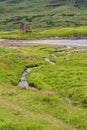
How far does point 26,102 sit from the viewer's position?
3750 centimetres

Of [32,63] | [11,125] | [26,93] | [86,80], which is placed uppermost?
[11,125]

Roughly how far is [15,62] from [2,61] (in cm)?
459

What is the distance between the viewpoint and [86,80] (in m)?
56.6

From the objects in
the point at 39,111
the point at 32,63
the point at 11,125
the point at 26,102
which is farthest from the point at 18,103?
the point at 32,63

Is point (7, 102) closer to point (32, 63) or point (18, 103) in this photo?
point (18, 103)

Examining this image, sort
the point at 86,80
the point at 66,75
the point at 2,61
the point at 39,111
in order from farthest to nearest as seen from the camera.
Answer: the point at 2,61
the point at 66,75
the point at 86,80
the point at 39,111

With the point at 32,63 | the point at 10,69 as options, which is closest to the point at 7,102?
the point at 10,69

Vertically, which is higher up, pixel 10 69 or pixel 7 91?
pixel 7 91

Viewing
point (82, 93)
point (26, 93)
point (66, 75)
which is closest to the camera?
point (26, 93)

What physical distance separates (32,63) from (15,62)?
5349mm

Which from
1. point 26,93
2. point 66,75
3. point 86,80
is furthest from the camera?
point 66,75

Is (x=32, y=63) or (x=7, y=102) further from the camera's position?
(x=32, y=63)

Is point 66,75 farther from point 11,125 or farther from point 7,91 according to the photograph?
point 11,125

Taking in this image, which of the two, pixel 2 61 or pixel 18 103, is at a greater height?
pixel 18 103
